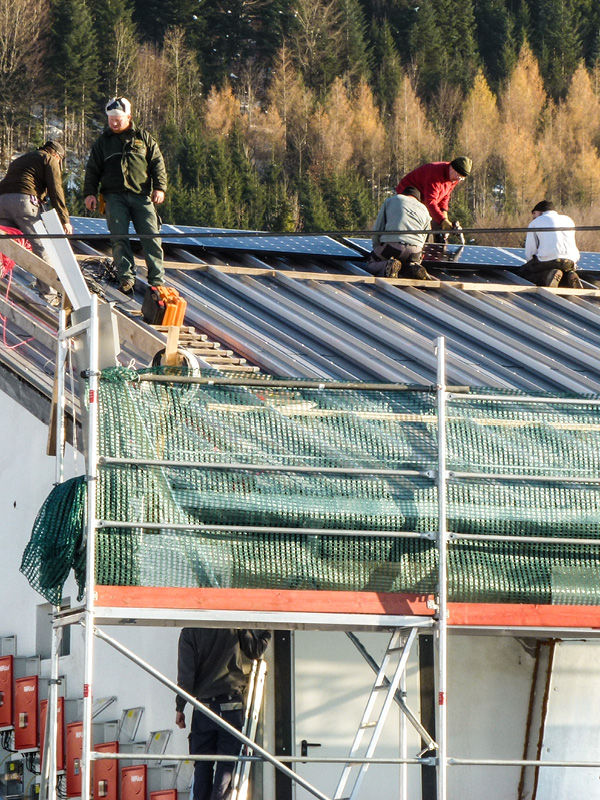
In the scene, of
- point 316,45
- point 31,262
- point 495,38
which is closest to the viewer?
point 31,262

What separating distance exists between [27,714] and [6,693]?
1.26 ft

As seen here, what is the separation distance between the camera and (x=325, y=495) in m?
8.85

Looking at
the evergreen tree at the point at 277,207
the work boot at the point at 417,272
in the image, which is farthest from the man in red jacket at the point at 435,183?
the evergreen tree at the point at 277,207

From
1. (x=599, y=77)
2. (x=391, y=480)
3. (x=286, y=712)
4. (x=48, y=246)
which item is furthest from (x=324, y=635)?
(x=599, y=77)

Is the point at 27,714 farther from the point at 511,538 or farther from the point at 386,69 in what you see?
the point at 386,69

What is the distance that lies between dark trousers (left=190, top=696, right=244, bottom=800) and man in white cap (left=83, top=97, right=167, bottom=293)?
523 cm

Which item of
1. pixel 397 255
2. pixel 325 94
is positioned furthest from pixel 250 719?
pixel 325 94

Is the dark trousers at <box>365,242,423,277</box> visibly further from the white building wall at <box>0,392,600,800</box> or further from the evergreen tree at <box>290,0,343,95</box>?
the evergreen tree at <box>290,0,343,95</box>

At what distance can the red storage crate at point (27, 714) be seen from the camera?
11.7 m

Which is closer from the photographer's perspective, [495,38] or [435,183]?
[435,183]

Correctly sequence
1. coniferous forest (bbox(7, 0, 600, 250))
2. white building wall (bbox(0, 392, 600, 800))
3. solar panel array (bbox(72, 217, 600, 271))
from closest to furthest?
white building wall (bbox(0, 392, 600, 800))
solar panel array (bbox(72, 217, 600, 271))
coniferous forest (bbox(7, 0, 600, 250))

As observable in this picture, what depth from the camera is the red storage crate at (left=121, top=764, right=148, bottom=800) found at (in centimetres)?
1071

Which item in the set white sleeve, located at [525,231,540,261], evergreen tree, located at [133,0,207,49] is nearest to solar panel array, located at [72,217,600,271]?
white sleeve, located at [525,231,540,261]

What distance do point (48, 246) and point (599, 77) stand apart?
94072 mm
